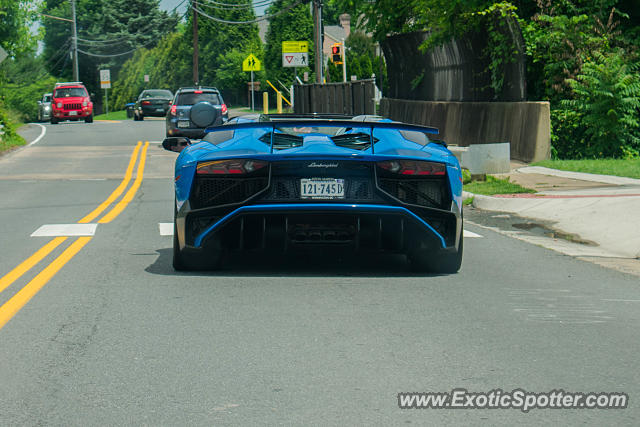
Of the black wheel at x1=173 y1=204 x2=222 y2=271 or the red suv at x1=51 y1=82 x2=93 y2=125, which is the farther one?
the red suv at x1=51 y1=82 x2=93 y2=125

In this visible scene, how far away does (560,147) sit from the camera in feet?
67.4

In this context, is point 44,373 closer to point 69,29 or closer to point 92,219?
point 92,219

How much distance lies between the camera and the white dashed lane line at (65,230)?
11750 millimetres

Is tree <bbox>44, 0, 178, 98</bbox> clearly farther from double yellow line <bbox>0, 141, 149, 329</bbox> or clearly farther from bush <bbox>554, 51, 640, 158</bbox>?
double yellow line <bbox>0, 141, 149, 329</bbox>

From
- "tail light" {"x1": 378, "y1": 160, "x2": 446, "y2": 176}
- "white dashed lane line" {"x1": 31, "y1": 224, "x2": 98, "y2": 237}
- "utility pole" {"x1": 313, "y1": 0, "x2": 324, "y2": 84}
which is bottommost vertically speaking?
"white dashed lane line" {"x1": 31, "y1": 224, "x2": 98, "y2": 237}

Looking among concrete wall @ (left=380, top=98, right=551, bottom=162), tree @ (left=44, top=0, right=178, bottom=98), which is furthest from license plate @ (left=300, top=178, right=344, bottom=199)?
tree @ (left=44, top=0, right=178, bottom=98)

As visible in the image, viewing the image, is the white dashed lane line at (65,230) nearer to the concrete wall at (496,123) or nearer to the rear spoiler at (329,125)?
the rear spoiler at (329,125)

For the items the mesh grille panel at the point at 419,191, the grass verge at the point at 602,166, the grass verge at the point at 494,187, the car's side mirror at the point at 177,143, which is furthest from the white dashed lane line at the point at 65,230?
the grass verge at the point at 602,166

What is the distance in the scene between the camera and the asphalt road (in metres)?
4.80

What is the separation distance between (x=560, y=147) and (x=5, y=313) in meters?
15.2

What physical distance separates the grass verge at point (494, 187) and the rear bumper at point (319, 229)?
24.1 feet

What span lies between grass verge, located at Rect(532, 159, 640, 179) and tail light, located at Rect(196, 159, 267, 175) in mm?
9600

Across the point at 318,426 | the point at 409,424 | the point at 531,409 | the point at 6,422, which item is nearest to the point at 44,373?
the point at 6,422

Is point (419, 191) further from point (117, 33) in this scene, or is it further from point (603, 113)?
point (117, 33)
